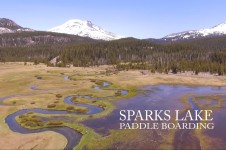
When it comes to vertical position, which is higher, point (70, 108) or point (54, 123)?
point (70, 108)

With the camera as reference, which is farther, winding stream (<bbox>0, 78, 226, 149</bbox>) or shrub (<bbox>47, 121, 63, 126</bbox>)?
shrub (<bbox>47, 121, 63, 126</bbox>)

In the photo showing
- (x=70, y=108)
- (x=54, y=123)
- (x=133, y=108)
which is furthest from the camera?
(x=133, y=108)

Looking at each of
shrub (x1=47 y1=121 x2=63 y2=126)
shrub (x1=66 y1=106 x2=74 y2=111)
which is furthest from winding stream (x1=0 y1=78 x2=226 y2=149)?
shrub (x1=66 y1=106 x2=74 y2=111)

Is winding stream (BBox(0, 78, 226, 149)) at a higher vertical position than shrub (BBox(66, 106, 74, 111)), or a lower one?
lower

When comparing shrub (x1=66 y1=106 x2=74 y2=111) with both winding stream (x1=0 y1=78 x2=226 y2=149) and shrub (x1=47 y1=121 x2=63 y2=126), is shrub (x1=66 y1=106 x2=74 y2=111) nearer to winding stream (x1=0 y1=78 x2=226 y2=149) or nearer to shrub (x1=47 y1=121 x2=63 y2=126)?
winding stream (x1=0 y1=78 x2=226 y2=149)

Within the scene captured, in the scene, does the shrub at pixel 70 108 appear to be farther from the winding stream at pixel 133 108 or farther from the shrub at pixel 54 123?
the shrub at pixel 54 123

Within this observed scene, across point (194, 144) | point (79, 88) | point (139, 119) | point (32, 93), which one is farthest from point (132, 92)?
point (194, 144)

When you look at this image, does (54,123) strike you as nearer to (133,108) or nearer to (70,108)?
(70,108)

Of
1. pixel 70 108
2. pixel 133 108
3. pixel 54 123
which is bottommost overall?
pixel 133 108

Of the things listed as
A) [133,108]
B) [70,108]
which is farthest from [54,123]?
[133,108]

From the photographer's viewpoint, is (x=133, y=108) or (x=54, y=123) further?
(x=133, y=108)

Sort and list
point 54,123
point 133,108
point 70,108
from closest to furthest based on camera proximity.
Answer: point 54,123, point 70,108, point 133,108
